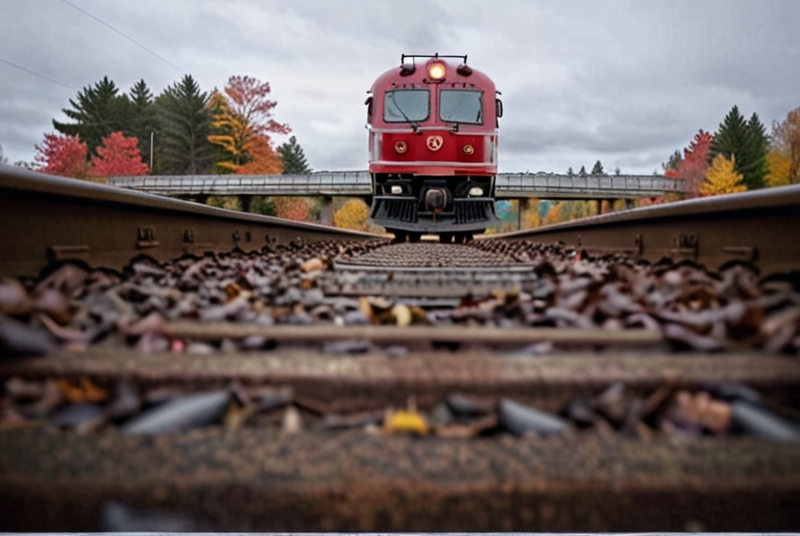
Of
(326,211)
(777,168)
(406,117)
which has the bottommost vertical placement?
(777,168)

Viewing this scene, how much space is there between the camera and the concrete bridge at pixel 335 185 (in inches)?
524

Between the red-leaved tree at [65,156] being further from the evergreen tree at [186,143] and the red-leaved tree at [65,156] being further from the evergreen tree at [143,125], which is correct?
the evergreen tree at [186,143]

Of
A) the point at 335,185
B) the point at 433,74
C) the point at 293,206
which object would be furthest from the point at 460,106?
the point at 293,206

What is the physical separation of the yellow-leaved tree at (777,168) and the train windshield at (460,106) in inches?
238

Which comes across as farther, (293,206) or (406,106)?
(293,206)

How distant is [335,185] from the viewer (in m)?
23.7

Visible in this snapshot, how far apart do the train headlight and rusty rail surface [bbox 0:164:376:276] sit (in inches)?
194

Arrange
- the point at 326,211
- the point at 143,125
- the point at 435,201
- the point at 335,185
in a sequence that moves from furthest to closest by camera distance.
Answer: the point at 335,185
the point at 326,211
the point at 435,201
the point at 143,125

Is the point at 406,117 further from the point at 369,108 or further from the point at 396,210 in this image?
the point at 396,210

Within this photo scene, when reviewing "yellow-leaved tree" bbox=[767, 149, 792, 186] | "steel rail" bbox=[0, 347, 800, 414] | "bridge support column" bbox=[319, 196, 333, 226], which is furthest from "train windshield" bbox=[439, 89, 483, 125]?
"bridge support column" bbox=[319, 196, 333, 226]

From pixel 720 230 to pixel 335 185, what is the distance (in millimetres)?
21790

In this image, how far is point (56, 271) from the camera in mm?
2080

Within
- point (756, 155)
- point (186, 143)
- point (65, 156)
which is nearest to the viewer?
point (756, 155)

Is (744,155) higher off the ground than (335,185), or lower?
lower
